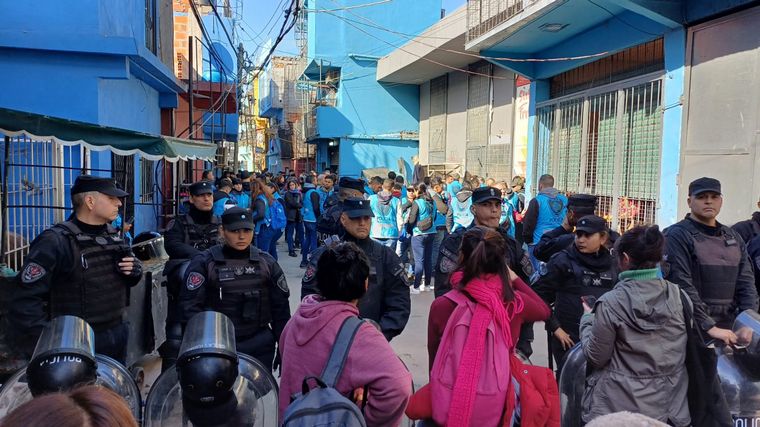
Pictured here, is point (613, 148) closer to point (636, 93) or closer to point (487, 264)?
point (636, 93)

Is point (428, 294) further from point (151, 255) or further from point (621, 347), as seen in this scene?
point (621, 347)

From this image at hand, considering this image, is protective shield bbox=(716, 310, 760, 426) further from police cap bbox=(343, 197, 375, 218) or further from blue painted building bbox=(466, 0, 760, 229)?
blue painted building bbox=(466, 0, 760, 229)

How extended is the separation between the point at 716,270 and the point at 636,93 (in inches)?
259

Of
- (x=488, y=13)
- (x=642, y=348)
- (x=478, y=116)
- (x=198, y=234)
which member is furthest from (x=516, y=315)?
(x=478, y=116)

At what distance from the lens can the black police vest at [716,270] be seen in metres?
3.95

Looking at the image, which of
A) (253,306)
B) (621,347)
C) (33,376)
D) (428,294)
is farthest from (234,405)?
(428,294)

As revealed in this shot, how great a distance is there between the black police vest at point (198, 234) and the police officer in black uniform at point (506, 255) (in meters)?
2.48

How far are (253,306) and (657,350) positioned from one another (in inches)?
87.6

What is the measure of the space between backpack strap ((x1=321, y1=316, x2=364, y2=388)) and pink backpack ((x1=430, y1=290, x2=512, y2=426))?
0.52m

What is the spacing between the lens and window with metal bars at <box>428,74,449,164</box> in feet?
A: 68.3

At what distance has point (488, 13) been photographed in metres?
11.9

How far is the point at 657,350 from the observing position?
2801mm

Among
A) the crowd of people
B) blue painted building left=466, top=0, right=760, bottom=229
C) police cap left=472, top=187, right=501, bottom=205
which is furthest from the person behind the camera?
blue painted building left=466, top=0, right=760, bottom=229

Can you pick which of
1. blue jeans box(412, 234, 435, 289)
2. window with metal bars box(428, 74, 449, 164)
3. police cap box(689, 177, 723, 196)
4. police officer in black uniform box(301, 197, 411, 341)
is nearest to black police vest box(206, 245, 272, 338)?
police officer in black uniform box(301, 197, 411, 341)
